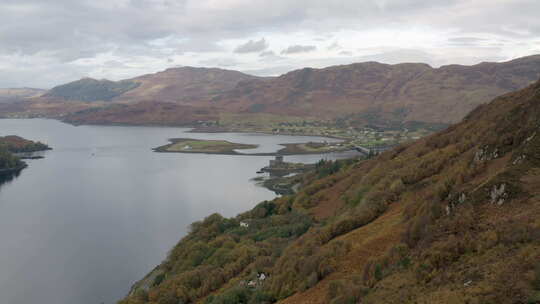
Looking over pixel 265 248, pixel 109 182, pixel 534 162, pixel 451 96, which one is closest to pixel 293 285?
pixel 534 162

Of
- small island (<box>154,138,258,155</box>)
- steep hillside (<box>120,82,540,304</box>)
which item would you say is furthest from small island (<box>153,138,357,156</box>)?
steep hillside (<box>120,82,540,304</box>)

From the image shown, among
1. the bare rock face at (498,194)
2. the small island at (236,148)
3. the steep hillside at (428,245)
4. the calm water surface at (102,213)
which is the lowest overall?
the calm water surface at (102,213)

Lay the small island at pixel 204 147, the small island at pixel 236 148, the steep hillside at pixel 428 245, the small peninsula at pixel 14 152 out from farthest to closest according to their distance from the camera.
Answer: the small island at pixel 204 147
the small island at pixel 236 148
the small peninsula at pixel 14 152
the steep hillside at pixel 428 245

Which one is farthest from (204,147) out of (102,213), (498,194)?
(498,194)

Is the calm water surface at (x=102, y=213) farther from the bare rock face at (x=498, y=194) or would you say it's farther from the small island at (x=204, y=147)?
the bare rock face at (x=498, y=194)

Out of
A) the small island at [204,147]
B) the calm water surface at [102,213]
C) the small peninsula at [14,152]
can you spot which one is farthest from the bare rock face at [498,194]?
the small island at [204,147]

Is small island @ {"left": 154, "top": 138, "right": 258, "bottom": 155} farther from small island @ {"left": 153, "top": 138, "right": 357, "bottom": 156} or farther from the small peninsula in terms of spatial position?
the small peninsula

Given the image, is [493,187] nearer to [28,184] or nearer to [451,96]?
[28,184]
